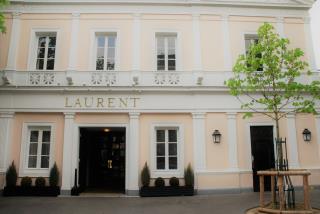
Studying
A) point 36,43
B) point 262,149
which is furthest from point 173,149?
point 36,43

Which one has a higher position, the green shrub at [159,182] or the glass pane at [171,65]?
the glass pane at [171,65]

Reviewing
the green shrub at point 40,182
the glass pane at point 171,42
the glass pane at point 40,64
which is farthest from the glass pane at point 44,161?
the glass pane at point 171,42

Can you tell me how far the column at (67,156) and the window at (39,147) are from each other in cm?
87

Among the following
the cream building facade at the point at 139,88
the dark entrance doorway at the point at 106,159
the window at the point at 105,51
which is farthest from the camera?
the dark entrance doorway at the point at 106,159

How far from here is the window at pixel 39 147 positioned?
1117cm

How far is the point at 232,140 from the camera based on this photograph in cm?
1120

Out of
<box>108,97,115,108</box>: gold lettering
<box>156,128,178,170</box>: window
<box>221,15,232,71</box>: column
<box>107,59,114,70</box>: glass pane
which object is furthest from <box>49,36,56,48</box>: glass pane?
<box>221,15,232,71</box>: column

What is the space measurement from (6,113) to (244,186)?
9.92 metres

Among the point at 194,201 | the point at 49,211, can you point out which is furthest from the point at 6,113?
the point at 194,201

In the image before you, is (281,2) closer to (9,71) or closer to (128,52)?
(128,52)

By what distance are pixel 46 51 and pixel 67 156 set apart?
15.2ft

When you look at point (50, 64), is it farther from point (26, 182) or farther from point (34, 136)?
point (26, 182)

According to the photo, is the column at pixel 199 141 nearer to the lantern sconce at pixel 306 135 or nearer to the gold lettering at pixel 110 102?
the gold lettering at pixel 110 102

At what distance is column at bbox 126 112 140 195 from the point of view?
10.6 meters
